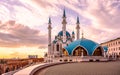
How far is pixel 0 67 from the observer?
200 ft

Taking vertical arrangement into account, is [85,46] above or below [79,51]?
above

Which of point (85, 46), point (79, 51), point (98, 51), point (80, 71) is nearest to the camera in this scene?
point (80, 71)

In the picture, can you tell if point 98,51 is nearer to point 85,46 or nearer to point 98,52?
point 98,52

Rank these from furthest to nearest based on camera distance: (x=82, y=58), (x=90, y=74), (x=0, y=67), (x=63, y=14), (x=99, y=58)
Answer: (x=63, y=14)
(x=0, y=67)
(x=99, y=58)
(x=82, y=58)
(x=90, y=74)

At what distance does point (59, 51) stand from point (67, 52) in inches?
857

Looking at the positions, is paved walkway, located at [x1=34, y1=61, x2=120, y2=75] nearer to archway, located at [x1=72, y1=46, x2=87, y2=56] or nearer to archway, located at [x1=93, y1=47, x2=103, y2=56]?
archway, located at [x1=72, y1=46, x2=87, y2=56]

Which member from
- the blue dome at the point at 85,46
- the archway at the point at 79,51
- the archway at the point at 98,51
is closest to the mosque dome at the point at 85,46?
the blue dome at the point at 85,46

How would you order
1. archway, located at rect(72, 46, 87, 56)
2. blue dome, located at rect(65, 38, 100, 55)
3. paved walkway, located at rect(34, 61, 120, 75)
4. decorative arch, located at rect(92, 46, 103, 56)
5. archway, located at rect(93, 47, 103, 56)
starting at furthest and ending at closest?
archway, located at rect(93, 47, 103, 56), decorative arch, located at rect(92, 46, 103, 56), archway, located at rect(72, 46, 87, 56), blue dome, located at rect(65, 38, 100, 55), paved walkway, located at rect(34, 61, 120, 75)

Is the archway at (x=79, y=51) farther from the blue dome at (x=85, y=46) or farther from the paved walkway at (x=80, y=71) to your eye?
the paved walkway at (x=80, y=71)

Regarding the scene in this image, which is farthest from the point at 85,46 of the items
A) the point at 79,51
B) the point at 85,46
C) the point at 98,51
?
the point at 98,51

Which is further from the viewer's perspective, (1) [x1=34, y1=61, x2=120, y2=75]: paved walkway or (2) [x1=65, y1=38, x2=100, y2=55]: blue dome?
(2) [x1=65, y1=38, x2=100, y2=55]: blue dome

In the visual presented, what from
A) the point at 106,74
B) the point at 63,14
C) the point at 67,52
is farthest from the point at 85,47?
the point at 106,74

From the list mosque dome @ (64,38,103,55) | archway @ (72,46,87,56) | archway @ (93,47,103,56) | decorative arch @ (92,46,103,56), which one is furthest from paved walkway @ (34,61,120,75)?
archway @ (93,47,103,56)

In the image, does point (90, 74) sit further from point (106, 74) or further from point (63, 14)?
point (63, 14)
